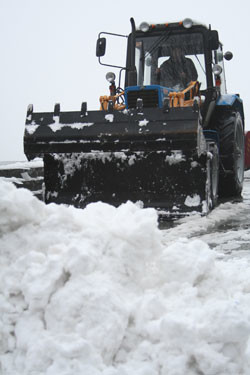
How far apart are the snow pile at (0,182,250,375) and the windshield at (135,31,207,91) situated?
429 cm

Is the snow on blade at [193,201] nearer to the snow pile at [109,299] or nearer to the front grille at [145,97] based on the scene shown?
the front grille at [145,97]

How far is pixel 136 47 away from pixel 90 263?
16.9 ft

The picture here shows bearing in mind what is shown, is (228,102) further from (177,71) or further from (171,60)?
(171,60)

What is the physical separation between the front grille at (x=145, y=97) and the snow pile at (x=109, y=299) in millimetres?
3523

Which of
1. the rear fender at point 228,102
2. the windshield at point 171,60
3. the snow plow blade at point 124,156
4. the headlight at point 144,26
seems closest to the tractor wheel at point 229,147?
the rear fender at point 228,102

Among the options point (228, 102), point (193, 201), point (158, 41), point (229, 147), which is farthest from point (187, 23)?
point (193, 201)

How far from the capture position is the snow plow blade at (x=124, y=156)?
5.02 meters

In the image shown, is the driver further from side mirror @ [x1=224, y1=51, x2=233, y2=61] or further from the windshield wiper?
side mirror @ [x1=224, y1=51, x2=233, y2=61]

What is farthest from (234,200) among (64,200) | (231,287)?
(231,287)

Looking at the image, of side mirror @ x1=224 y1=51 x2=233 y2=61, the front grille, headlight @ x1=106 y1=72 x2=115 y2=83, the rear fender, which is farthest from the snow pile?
side mirror @ x1=224 y1=51 x2=233 y2=61

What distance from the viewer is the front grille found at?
19.4 ft

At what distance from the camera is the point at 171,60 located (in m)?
6.60

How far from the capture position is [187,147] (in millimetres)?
4957

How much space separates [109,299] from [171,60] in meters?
5.18
